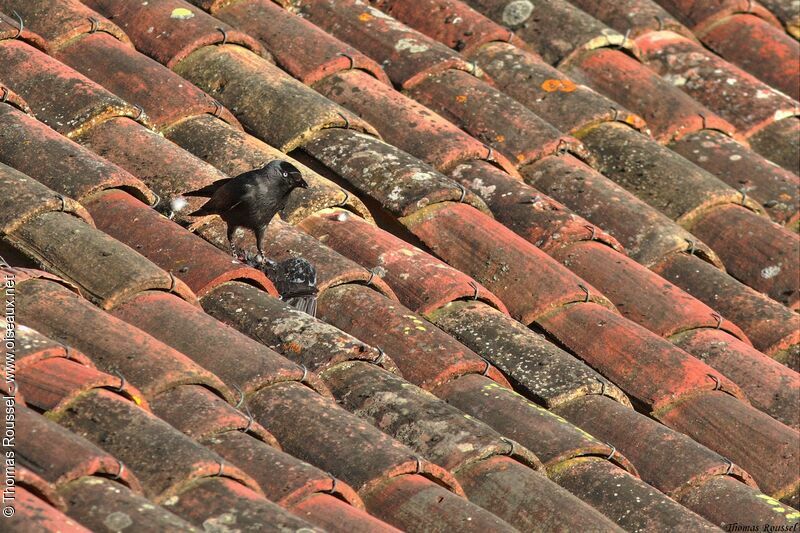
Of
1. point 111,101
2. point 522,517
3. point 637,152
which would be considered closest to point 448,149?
point 637,152

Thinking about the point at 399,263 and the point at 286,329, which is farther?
the point at 399,263

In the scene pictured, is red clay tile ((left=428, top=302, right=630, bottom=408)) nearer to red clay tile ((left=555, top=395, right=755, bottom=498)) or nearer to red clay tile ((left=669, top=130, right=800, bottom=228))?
red clay tile ((left=555, top=395, right=755, bottom=498))

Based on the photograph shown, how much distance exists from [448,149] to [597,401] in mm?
1460

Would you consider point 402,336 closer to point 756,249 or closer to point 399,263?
point 399,263

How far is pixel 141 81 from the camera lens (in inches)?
207

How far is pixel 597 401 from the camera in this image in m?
4.43

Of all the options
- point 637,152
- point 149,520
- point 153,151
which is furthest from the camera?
point 637,152

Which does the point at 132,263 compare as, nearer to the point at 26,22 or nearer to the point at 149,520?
the point at 149,520

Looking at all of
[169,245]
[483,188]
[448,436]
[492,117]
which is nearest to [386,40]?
[492,117]

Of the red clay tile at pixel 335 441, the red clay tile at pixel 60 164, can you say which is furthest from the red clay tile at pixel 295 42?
the red clay tile at pixel 335 441

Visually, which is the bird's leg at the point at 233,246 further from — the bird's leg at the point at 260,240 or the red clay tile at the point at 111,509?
the red clay tile at the point at 111,509

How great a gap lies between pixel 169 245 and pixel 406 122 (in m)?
1.55

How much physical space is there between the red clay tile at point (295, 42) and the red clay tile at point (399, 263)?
3.43ft

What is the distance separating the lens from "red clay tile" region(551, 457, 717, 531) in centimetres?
388
